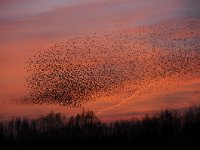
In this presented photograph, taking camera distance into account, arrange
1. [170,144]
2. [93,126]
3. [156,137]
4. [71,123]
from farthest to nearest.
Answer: [71,123]
[93,126]
[156,137]
[170,144]

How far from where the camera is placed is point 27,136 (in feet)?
267

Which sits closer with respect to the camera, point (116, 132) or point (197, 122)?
point (197, 122)

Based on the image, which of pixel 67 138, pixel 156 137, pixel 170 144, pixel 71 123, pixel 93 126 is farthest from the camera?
pixel 71 123

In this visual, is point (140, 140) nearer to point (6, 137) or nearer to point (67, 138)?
point (67, 138)

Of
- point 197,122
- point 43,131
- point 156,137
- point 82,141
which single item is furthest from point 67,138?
point 197,122

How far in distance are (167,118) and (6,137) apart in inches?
1111

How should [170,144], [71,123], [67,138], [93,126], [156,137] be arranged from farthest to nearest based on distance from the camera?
[71,123] → [93,126] → [67,138] → [156,137] → [170,144]

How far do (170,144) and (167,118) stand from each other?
1364 centimetres

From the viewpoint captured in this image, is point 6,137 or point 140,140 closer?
point 140,140

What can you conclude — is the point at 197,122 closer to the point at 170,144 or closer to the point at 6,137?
the point at 170,144

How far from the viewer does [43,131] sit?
8506 centimetres

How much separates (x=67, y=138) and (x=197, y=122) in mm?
21722

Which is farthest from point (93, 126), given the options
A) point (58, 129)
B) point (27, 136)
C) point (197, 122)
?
point (197, 122)

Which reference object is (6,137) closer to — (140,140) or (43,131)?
(43,131)
